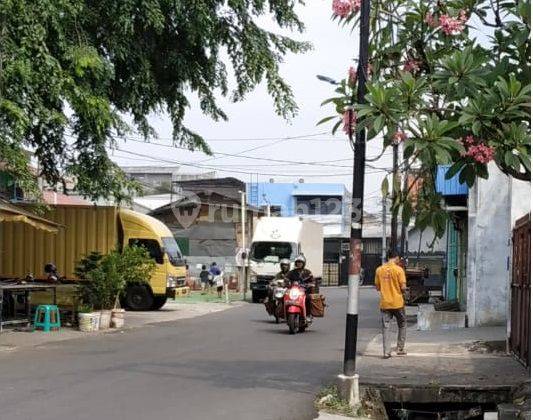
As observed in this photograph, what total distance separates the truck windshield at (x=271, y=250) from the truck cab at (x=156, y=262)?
271 inches

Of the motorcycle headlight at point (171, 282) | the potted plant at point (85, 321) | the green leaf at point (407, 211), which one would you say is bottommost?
the potted plant at point (85, 321)

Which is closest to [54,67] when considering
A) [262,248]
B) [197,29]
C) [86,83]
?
[86,83]

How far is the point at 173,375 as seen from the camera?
438 inches

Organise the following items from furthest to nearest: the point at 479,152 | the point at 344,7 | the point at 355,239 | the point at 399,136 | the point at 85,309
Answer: the point at 85,309 → the point at 355,239 → the point at 344,7 → the point at 399,136 → the point at 479,152

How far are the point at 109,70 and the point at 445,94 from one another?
936 centimetres

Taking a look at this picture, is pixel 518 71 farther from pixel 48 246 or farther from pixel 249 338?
pixel 48 246

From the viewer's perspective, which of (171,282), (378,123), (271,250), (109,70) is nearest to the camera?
(378,123)

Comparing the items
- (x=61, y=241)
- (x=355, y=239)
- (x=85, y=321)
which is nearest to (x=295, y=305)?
(x=85, y=321)

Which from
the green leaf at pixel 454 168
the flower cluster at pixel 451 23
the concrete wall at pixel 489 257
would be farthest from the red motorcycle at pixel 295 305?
the flower cluster at pixel 451 23

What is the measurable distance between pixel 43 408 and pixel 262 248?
23.7m

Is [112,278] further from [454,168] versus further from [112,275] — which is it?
[454,168]

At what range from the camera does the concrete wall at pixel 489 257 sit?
17.6 meters

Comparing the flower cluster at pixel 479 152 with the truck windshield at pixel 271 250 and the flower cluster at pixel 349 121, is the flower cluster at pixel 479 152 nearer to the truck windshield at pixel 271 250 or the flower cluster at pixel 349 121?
the flower cluster at pixel 349 121

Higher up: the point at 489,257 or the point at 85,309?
the point at 489,257
